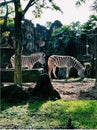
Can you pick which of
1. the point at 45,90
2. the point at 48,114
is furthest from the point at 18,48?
the point at 48,114

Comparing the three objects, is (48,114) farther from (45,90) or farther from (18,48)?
(18,48)

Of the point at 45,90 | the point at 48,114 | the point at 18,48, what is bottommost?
the point at 48,114

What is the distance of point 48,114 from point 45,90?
2020mm

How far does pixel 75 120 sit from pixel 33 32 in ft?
62.3

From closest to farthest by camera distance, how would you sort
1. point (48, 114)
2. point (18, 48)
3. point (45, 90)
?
point (48, 114)
point (45, 90)
point (18, 48)

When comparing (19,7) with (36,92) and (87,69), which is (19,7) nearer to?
(36,92)

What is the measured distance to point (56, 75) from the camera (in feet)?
69.5

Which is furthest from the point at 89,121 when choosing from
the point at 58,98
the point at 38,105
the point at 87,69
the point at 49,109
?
the point at 87,69

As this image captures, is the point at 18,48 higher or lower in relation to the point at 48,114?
higher

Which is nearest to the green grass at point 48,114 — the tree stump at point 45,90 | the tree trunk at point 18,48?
the tree stump at point 45,90

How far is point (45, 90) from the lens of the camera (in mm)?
9797

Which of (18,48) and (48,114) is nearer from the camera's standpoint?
(48,114)

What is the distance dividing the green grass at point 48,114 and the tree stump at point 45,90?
0.53 meters

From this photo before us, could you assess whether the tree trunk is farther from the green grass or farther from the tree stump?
the green grass
